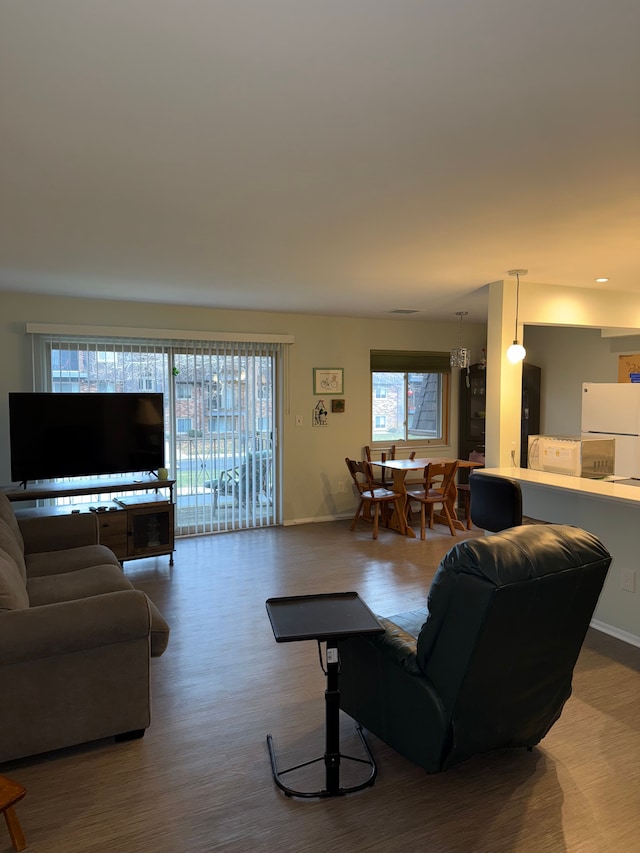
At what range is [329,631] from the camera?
1.98 meters

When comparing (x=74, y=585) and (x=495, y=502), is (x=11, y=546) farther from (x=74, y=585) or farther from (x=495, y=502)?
(x=495, y=502)

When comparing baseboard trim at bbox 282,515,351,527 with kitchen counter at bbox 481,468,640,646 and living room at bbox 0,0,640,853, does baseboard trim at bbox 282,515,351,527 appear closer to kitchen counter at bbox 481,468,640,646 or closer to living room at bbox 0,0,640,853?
living room at bbox 0,0,640,853

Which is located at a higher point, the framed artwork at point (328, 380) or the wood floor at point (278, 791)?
the framed artwork at point (328, 380)

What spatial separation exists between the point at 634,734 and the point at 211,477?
4568 mm

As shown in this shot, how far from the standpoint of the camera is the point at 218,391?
6.18m

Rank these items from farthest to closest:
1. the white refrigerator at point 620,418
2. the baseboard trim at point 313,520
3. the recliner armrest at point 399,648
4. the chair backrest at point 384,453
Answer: the chair backrest at point 384,453 < the baseboard trim at point 313,520 < the white refrigerator at point 620,418 < the recliner armrest at point 399,648

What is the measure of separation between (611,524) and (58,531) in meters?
3.81

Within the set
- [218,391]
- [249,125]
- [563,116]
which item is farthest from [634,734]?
[218,391]

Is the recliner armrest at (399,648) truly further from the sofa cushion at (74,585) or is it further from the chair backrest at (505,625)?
the sofa cushion at (74,585)

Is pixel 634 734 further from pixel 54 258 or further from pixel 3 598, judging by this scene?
pixel 54 258

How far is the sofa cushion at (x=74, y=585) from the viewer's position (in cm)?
304

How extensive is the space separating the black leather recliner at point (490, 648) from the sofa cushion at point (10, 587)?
155cm

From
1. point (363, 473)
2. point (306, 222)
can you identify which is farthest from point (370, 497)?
point (306, 222)

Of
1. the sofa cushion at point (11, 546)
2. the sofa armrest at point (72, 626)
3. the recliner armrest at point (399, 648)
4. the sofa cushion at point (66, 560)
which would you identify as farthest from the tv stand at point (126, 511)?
the recliner armrest at point (399, 648)
